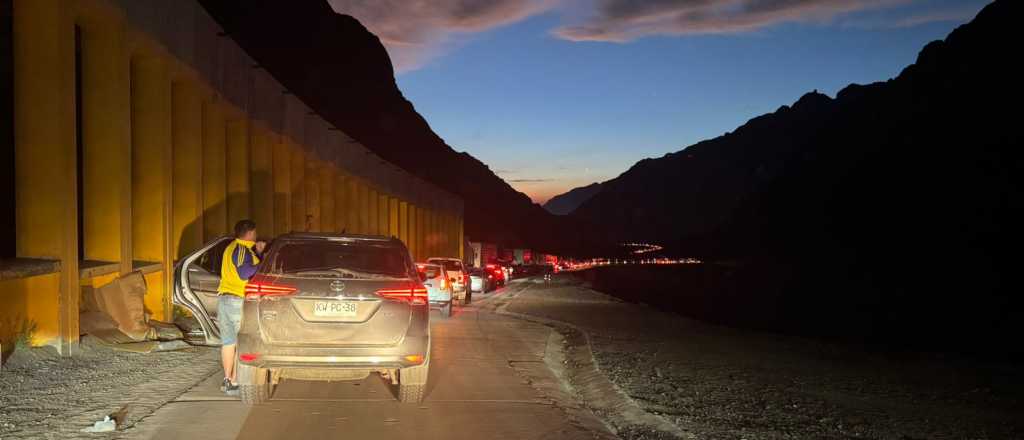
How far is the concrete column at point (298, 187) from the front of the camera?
3161cm

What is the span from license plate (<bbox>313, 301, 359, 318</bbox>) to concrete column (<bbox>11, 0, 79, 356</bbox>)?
18.1 feet

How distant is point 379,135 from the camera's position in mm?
143750

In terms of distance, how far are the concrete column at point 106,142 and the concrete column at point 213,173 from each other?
262 inches

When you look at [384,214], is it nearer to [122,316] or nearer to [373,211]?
[373,211]

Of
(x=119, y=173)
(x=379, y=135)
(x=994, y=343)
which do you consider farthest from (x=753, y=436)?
(x=379, y=135)

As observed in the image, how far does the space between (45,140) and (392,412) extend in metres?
6.69

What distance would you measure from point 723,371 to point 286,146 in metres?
19.7

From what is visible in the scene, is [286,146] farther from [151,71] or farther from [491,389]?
[491,389]

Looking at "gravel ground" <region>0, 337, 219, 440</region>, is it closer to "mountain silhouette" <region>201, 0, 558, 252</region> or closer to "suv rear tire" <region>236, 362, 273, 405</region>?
"suv rear tire" <region>236, 362, 273, 405</region>

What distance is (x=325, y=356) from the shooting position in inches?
330

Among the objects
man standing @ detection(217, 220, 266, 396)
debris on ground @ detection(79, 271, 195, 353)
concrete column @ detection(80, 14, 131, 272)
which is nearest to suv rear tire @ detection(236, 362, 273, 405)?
man standing @ detection(217, 220, 266, 396)

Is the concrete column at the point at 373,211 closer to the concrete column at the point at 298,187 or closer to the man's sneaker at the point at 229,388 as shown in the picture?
the concrete column at the point at 298,187

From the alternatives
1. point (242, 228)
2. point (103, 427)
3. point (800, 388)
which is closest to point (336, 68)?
point (800, 388)

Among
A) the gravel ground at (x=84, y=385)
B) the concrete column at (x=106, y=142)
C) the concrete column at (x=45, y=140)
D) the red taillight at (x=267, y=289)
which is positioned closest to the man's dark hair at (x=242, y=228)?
the red taillight at (x=267, y=289)
